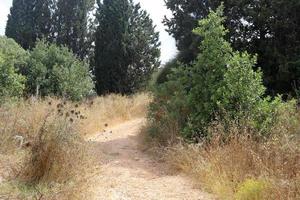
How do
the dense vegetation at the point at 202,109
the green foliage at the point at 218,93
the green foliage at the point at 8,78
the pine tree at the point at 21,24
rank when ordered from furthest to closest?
the pine tree at the point at 21,24 → the green foliage at the point at 8,78 → the green foliage at the point at 218,93 → the dense vegetation at the point at 202,109

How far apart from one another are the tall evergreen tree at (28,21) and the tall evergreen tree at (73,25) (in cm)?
74

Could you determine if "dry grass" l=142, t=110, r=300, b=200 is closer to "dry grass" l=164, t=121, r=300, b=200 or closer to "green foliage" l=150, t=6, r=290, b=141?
"dry grass" l=164, t=121, r=300, b=200

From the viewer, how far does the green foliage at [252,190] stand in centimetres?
500

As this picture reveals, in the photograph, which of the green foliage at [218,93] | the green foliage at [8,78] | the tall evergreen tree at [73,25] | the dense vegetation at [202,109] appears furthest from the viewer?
the tall evergreen tree at [73,25]

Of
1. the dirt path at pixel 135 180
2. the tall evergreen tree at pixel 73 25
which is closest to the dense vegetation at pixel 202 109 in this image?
the dirt path at pixel 135 180

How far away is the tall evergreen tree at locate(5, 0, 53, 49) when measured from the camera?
2981cm

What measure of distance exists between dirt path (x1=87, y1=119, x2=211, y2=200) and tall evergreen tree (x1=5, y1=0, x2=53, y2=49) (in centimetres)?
2100

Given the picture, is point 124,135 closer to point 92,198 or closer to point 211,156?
point 211,156

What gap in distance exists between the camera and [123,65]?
81.8 feet

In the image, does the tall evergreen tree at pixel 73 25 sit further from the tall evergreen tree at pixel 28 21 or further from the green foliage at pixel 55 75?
the green foliage at pixel 55 75

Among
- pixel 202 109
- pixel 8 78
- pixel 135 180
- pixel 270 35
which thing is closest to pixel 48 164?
pixel 135 180

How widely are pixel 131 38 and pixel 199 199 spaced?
65.0 feet

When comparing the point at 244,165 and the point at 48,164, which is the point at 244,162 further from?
the point at 48,164

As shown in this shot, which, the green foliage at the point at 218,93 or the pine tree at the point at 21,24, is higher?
the pine tree at the point at 21,24
